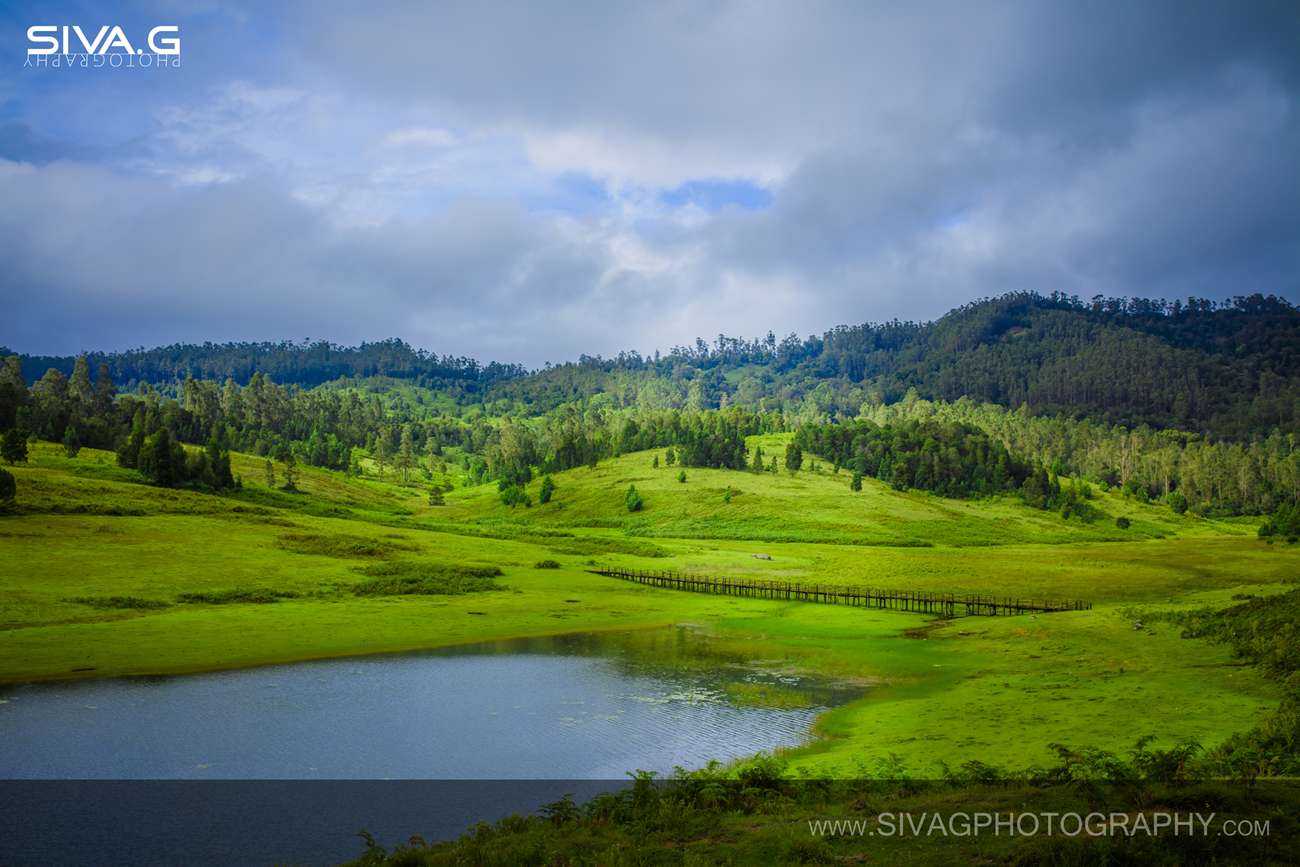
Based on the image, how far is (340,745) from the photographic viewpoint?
1431 inches

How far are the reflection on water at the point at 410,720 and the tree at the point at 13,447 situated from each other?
94.5m

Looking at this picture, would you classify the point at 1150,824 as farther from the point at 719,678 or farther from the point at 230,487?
the point at 230,487

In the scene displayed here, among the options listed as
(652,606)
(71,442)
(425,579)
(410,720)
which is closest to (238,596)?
(425,579)

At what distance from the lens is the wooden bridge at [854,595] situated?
89.4m

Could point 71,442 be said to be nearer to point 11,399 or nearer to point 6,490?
point 11,399

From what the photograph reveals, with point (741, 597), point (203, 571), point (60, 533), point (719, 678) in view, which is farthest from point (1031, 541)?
point (60, 533)

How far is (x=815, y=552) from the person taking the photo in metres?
145

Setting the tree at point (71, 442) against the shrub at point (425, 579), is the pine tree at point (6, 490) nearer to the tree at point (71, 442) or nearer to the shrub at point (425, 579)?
the shrub at point (425, 579)

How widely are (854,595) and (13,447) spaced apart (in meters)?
120

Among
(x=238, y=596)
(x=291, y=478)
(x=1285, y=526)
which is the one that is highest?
(x=291, y=478)

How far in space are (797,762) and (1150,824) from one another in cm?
1636

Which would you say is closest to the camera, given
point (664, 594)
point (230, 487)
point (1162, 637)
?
point (1162, 637)

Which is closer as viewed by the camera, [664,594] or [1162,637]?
[1162,637]

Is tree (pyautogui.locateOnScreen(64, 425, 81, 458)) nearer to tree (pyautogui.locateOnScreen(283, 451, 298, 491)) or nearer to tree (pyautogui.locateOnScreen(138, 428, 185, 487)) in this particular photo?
tree (pyautogui.locateOnScreen(138, 428, 185, 487))
